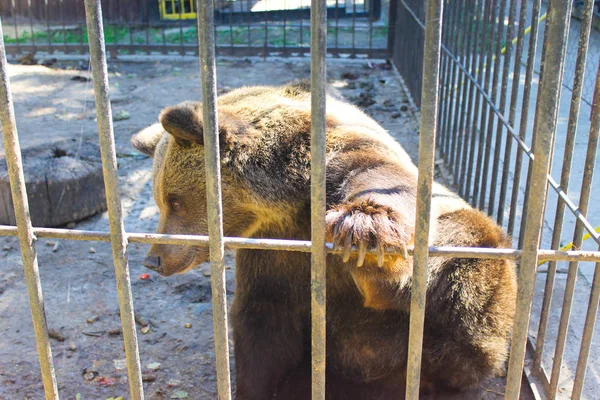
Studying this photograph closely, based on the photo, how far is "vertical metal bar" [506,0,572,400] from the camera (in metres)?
1.75

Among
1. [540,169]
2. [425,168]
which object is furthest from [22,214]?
[540,169]

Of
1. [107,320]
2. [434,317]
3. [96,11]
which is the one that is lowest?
[107,320]

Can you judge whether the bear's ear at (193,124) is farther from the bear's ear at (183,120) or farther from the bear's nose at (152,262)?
the bear's nose at (152,262)

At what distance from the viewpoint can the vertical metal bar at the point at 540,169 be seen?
1.75 meters

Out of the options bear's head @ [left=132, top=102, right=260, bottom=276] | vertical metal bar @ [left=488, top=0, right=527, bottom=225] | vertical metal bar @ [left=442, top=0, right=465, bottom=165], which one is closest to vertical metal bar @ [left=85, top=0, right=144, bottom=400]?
bear's head @ [left=132, top=102, right=260, bottom=276]

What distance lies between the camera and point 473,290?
3.02 metres

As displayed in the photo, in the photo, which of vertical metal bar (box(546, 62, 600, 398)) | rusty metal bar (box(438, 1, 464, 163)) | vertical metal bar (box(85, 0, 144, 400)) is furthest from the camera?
rusty metal bar (box(438, 1, 464, 163))

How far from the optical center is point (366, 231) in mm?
2248

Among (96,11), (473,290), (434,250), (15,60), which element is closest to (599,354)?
(473,290)

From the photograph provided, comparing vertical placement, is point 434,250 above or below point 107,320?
above

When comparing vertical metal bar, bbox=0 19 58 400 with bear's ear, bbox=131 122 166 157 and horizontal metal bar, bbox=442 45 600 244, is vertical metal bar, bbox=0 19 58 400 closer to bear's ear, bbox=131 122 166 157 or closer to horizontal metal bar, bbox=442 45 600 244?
bear's ear, bbox=131 122 166 157

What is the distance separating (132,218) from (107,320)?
63.4 inches

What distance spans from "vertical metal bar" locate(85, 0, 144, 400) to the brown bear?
0.92 m

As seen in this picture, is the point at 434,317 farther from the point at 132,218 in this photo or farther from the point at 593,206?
the point at 132,218
